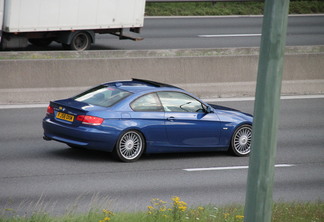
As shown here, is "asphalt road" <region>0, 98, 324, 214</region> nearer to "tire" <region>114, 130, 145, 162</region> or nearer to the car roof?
"tire" <region>114, 130, 145, 162</region>

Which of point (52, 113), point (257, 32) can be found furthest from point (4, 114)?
point (257, 32)

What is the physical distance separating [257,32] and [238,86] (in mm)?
9825

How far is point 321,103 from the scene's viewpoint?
20469 millimetres

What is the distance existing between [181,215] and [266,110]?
10.6ft

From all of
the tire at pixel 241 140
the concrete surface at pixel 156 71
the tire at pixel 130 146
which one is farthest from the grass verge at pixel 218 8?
the tire at pixel 130 146

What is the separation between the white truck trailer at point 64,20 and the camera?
22.7 m

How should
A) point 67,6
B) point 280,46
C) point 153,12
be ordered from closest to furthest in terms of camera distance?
point 280,46 < point 67,6 < point 153,12

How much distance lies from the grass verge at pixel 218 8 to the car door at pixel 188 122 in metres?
18.4

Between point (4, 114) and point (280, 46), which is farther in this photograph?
point (4, 114)

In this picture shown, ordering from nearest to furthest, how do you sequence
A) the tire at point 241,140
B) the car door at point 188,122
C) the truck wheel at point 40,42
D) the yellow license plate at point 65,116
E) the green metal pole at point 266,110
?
the green metal pole at point 266,110
the yellow license plate at point 65,116
the car door at point 188,122
the tire at point 241,140
the truck wheel at point 40,42

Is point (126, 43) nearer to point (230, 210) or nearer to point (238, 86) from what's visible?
point (238, 86)

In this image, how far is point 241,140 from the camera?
14.4 metres

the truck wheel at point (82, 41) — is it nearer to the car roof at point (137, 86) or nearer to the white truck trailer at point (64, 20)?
the white truck trailer at point (64, 20)

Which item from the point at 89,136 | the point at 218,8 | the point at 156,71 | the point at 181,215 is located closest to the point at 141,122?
the point at 89,136
